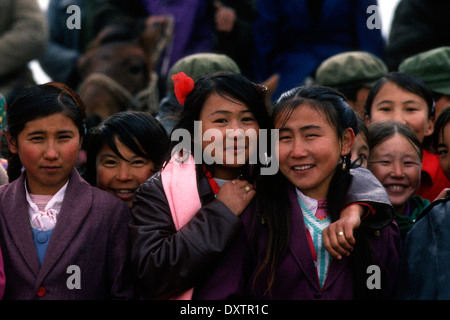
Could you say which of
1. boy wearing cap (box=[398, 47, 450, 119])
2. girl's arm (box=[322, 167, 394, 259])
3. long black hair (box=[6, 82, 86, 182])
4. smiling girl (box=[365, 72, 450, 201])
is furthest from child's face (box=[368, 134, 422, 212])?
long black hair (box=[6, 82, 86, 182])

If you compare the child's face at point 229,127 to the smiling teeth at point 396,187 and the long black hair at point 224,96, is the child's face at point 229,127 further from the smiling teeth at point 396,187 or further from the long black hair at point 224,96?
the smiling teeth at point 396,187

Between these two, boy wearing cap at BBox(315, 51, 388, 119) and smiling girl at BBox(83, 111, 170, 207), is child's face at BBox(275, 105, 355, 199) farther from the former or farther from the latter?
boy wearing cap at BBox(315, 51, 388, 119)

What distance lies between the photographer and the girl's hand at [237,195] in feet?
9.18

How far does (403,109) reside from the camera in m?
4.20

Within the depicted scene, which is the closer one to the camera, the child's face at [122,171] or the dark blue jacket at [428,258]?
the dark blue jacket at [428,258]

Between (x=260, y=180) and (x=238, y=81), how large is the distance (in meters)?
0.48

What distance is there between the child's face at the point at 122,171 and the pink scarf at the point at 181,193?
1.55 ft

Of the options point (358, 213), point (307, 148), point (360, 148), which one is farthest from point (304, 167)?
point (360, 148)

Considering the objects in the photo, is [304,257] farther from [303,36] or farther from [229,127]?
[303,36]

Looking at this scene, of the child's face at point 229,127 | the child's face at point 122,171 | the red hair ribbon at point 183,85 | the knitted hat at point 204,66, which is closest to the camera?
the child's face at point 229,127

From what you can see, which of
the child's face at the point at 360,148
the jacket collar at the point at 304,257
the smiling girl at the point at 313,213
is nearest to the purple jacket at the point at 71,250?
the smiling girl at the point at 313,213

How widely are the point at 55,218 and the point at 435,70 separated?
9.90ft

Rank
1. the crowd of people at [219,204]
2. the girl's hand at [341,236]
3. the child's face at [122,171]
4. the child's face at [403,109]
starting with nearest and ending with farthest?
the girl's hand at [341,236], the crowd of people at [219,204], the child's face at [122,171], the child's face at [403,109]
